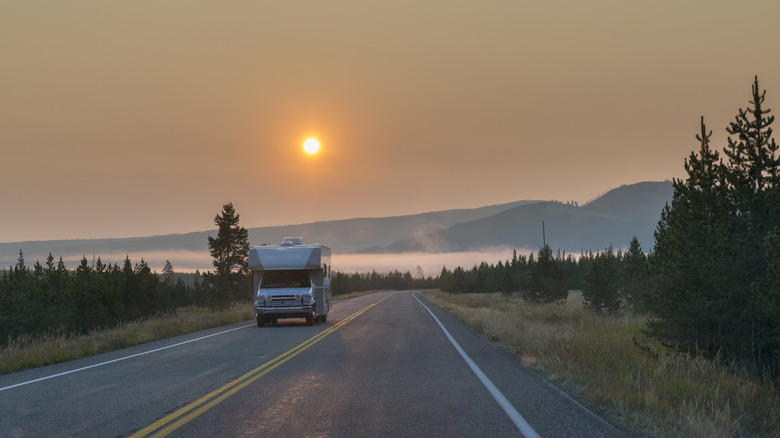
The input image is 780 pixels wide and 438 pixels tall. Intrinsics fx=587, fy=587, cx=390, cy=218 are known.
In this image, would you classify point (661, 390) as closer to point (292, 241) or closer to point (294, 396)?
point (294, 396)

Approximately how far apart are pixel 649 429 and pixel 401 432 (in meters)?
2.69

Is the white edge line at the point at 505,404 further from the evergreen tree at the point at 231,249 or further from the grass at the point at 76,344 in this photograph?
the evergreen tree at the point at 231,249

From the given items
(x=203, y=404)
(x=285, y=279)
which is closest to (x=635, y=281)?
(x=285, y=279)

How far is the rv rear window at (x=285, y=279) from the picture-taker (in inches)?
986

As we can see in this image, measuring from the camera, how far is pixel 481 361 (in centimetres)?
1265

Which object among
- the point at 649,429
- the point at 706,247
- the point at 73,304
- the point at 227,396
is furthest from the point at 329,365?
the point at 73,304

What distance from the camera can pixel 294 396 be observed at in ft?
28.2

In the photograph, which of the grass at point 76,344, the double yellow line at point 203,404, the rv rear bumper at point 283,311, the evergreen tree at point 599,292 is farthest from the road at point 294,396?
the evergreen tree at point 599,292

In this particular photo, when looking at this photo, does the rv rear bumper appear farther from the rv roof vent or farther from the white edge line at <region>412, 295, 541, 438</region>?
the white edge line at <region>412, 295, 541, 438</region>

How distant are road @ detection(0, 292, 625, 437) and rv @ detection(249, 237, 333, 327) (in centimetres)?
870

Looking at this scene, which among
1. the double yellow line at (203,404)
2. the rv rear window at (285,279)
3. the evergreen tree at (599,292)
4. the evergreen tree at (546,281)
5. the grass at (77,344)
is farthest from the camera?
the evergreen tree at (546,281)

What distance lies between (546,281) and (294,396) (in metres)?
45.8

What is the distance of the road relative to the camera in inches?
260

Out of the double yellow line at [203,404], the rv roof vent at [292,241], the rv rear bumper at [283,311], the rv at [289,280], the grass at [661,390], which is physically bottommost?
the grass at [661,390]
